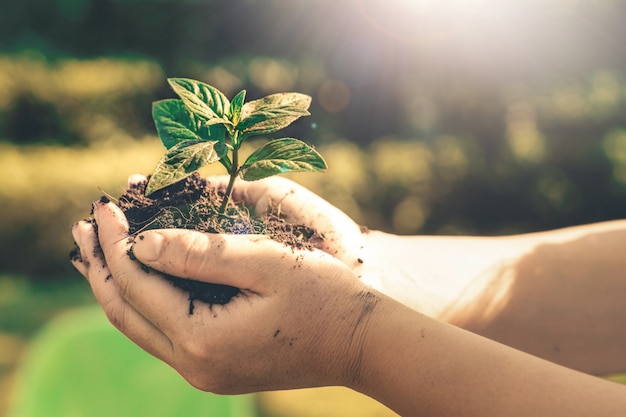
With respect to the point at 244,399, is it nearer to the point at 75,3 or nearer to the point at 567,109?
the point at 567,109

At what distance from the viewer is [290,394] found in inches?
119

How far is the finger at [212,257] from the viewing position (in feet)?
3.51

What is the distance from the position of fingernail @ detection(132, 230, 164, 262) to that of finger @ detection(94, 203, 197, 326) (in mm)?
63

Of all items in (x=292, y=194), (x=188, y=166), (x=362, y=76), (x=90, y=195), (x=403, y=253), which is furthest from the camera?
(x=362, y=76)

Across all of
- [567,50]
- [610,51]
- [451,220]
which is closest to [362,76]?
[451,220]

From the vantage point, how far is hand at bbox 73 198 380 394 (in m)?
1.07

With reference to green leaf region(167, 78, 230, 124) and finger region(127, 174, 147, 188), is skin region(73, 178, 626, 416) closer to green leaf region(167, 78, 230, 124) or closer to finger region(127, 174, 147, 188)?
finger region(127, 174, 147, 188)

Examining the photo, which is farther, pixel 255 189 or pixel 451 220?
pixel 451 220

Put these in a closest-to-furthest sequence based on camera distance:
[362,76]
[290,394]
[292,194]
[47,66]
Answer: [292,194], [290,394], [47,66], [362,76]

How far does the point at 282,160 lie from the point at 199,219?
0.85 ft

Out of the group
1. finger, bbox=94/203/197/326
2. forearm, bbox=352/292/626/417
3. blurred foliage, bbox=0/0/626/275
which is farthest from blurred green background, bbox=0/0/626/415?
forearm, bbox=352/292/626/417

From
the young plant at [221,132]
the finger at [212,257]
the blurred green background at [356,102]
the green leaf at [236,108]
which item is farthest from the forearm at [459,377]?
the blurred green background at [356,102]

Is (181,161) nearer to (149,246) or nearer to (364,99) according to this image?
(149,246)

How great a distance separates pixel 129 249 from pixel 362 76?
463 centimetres
